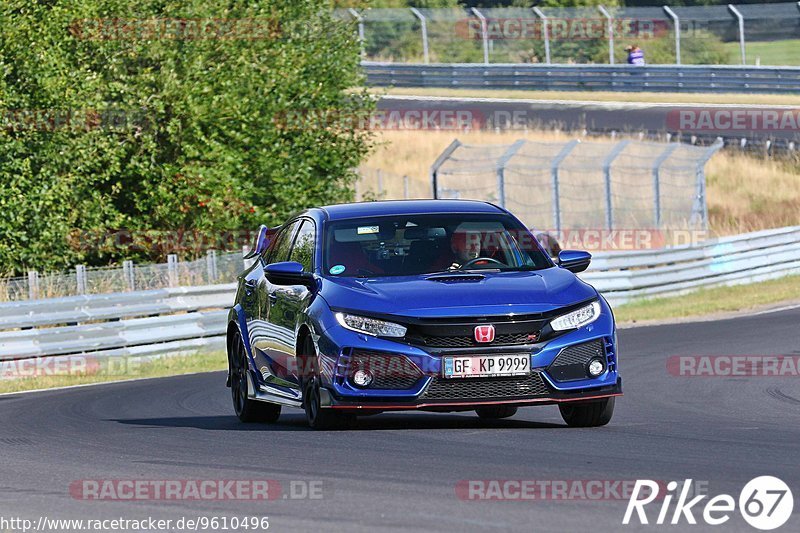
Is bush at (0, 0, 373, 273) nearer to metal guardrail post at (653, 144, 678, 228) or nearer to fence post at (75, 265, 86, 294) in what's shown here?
fence post at (75, 265, 86, 294)

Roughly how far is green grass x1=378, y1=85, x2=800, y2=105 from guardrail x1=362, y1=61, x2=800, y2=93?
22cm

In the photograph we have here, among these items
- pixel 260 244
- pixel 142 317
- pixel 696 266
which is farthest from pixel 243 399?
pixel 696 266

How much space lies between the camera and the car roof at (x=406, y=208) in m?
11.1

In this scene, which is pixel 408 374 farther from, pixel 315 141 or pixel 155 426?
pixel 315 141

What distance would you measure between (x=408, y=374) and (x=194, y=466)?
1542 millimetres

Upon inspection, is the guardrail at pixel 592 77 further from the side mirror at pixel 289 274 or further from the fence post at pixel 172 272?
the side mirror at pixel 289 274

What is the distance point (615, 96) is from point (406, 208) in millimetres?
40184

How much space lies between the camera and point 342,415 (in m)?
10.1

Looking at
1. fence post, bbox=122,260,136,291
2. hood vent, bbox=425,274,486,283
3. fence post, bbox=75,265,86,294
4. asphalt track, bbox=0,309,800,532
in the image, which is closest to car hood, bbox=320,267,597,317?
hood vent, bbox=425,274,486,283

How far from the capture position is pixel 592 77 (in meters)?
50.8

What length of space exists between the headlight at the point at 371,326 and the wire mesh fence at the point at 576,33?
36337 mm

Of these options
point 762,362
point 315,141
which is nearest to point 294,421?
point 762,362

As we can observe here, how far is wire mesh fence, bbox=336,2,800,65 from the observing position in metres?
47.6

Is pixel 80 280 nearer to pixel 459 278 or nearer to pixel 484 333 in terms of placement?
pixel 459 278
